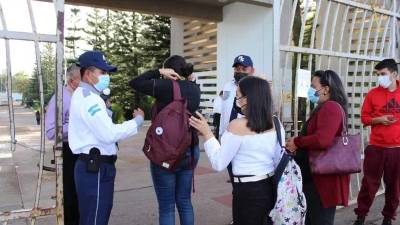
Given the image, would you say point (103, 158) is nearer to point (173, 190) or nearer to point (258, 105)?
point (173, 190)

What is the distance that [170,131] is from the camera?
3184 mm

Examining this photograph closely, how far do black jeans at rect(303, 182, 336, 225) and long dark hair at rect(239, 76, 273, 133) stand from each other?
1182mm

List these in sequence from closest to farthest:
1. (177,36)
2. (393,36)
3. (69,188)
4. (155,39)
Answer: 1. (69,188)
2. (393,36)
3. (177,36)
4. (155,39)

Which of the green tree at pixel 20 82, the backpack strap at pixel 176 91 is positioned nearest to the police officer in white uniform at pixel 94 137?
the backpack strap at pixel 176 91

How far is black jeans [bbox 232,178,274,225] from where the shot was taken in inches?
111

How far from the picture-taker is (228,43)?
746 centimetres

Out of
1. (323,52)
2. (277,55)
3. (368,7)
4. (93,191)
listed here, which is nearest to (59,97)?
(93,191)

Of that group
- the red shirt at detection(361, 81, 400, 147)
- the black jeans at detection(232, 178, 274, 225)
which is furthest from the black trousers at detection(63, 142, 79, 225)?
the red shirt at detection(361, 81, 400, 147)

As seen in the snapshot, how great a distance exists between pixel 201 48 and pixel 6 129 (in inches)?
381

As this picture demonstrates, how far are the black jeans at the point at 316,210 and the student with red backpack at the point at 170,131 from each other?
1.07 meters

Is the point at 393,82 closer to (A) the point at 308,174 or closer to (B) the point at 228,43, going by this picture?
(A) the point at 308,174

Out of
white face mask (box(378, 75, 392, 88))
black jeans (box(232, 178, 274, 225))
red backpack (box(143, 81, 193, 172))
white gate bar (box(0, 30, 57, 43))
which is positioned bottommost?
black jeans (box(232, 178, 274, 225))

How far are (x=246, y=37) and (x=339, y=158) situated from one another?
3500 mm

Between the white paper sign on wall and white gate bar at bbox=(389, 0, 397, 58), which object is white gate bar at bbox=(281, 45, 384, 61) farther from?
white gate bar at bbox=(389, 0, 397, 58)
